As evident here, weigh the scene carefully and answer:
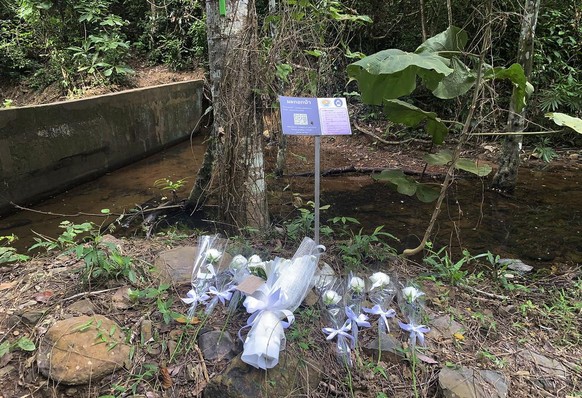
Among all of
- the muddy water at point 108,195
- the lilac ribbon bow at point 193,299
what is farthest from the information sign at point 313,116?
the muddy water at point 108,195

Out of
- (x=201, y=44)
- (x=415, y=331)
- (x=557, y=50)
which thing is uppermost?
(x=201, y=44)

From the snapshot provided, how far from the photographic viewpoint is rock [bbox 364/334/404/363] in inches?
68.6

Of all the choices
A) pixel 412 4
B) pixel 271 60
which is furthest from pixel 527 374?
pixel 412 4

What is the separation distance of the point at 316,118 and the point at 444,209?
2.99 meters

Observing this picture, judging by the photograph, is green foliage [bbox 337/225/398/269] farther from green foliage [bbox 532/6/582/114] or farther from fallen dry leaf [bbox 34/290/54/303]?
green foliage [bbox 532/6/582/114]

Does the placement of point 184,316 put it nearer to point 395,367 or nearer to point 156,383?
point 156,383

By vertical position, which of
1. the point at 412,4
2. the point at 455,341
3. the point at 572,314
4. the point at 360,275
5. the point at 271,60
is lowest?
the point at 572,314

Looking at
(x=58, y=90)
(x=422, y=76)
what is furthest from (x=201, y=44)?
(x=422, y=76)

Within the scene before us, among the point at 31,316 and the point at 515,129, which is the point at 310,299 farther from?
the point at 515,129

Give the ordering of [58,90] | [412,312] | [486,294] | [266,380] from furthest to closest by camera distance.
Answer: [58,90] → [486,294] → [412,312] → [266,380]

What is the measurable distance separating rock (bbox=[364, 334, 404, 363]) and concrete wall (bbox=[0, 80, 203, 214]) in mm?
4563

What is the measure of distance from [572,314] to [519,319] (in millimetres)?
370

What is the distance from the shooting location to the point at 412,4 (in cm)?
751

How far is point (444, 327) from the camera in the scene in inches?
78.6
